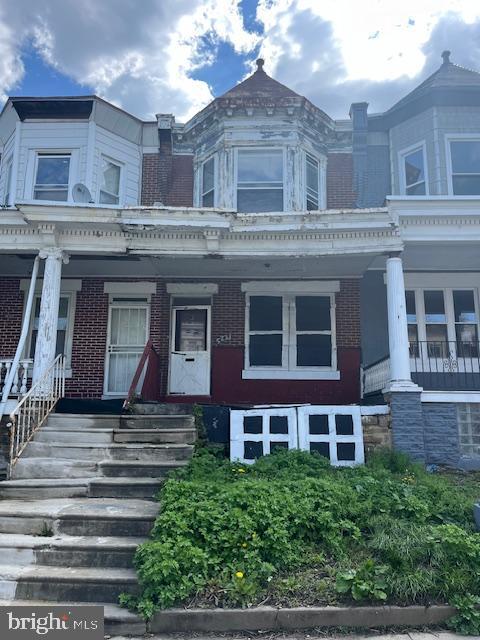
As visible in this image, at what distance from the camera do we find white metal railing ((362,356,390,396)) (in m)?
8.80

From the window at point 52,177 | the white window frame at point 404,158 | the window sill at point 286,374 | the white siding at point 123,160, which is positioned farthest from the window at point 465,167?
the window at point 52,177

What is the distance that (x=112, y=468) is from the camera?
6.59m

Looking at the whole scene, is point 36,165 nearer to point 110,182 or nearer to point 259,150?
point 110,182

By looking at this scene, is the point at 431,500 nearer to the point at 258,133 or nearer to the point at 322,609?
the point at 322,609

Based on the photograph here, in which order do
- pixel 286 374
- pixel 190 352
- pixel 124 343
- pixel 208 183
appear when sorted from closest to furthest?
pixel 286 374 → pixel 190 352 → pixel 124 343 → pixel 208 183

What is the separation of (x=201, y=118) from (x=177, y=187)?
66.5 inches

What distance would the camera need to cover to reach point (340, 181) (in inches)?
467

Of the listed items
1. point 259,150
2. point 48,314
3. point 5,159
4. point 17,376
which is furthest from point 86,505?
point 5,159

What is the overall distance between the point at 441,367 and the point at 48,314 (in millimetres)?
7733

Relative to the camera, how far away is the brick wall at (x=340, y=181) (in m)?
11.7

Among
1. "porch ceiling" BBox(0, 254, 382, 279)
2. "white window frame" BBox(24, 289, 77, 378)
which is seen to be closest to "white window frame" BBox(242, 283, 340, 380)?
"porch ceiling" BBox(0, 254, 382, 279)

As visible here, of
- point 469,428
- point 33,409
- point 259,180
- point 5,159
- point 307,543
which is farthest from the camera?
point 5,159

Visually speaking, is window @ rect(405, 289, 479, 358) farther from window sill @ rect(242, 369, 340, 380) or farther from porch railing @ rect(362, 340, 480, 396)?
window sill @ rect(242, 369, 340, 380)

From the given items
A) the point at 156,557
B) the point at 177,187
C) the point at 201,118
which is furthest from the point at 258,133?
the point at 156,557
